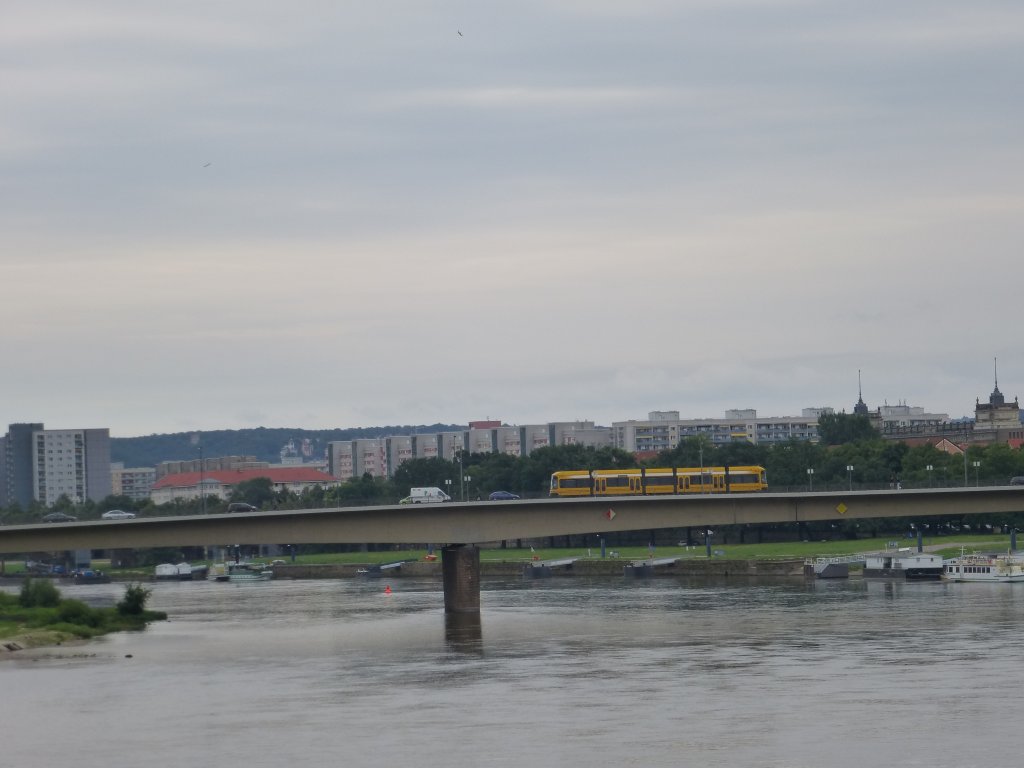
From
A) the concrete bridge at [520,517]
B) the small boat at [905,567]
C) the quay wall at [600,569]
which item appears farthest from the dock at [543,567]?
the concrete bridge at [520,517]

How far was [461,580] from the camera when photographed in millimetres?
111938

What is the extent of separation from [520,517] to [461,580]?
18.3ft

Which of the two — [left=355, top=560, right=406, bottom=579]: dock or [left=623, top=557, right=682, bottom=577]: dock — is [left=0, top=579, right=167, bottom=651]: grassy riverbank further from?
[left=355, top=560, right=406, bottom=579]: dock

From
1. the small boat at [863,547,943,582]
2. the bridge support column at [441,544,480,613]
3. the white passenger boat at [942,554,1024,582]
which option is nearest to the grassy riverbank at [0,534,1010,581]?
the small boat at [863,547,943,582]

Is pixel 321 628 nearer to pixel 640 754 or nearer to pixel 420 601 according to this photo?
pixel 420 601

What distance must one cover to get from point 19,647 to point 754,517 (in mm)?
47754

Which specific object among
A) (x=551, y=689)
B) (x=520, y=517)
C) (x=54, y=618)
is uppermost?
(x=520, y=517)

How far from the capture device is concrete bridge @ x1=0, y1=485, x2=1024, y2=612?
10681 cm

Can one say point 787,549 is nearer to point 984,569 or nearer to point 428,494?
point 984,569

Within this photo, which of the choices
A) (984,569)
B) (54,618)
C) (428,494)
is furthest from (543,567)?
(54,618)

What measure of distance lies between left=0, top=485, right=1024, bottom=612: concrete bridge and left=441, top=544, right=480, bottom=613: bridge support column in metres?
0.06

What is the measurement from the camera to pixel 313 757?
5403 centimetres

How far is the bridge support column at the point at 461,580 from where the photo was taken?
11194 centimetres

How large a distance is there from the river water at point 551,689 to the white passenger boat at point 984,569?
1646 cm
